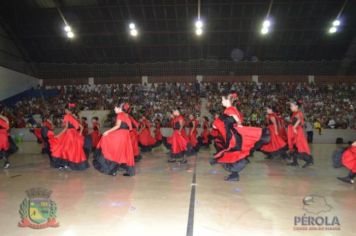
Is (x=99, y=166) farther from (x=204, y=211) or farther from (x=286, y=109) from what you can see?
(x=286, y=109)

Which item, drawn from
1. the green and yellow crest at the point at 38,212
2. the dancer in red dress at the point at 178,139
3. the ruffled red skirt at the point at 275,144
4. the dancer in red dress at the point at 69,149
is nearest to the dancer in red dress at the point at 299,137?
the ruffled red skirt at the point at 275,144

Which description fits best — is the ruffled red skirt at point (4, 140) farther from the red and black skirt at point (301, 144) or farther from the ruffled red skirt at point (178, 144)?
the red and black skirt at point (301, 144)

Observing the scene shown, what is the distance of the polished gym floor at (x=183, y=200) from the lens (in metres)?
3.95

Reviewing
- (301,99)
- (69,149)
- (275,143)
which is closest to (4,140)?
(69,149)

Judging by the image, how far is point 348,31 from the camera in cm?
1973

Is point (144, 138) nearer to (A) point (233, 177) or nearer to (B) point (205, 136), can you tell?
(B) point (205, 136)

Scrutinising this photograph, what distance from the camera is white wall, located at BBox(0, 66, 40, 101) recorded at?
20141mm

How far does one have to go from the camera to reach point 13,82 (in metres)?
21.2

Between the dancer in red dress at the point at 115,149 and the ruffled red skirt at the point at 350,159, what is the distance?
13.6 feet

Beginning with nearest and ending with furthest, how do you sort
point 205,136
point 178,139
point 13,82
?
point 178,139, point 205,136, point 13,82

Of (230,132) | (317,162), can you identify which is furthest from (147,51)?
(230,132)

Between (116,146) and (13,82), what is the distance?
17444 millimetres

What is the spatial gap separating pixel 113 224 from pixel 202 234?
3.60 ft

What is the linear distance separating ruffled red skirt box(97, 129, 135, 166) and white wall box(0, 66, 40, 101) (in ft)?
52.9
